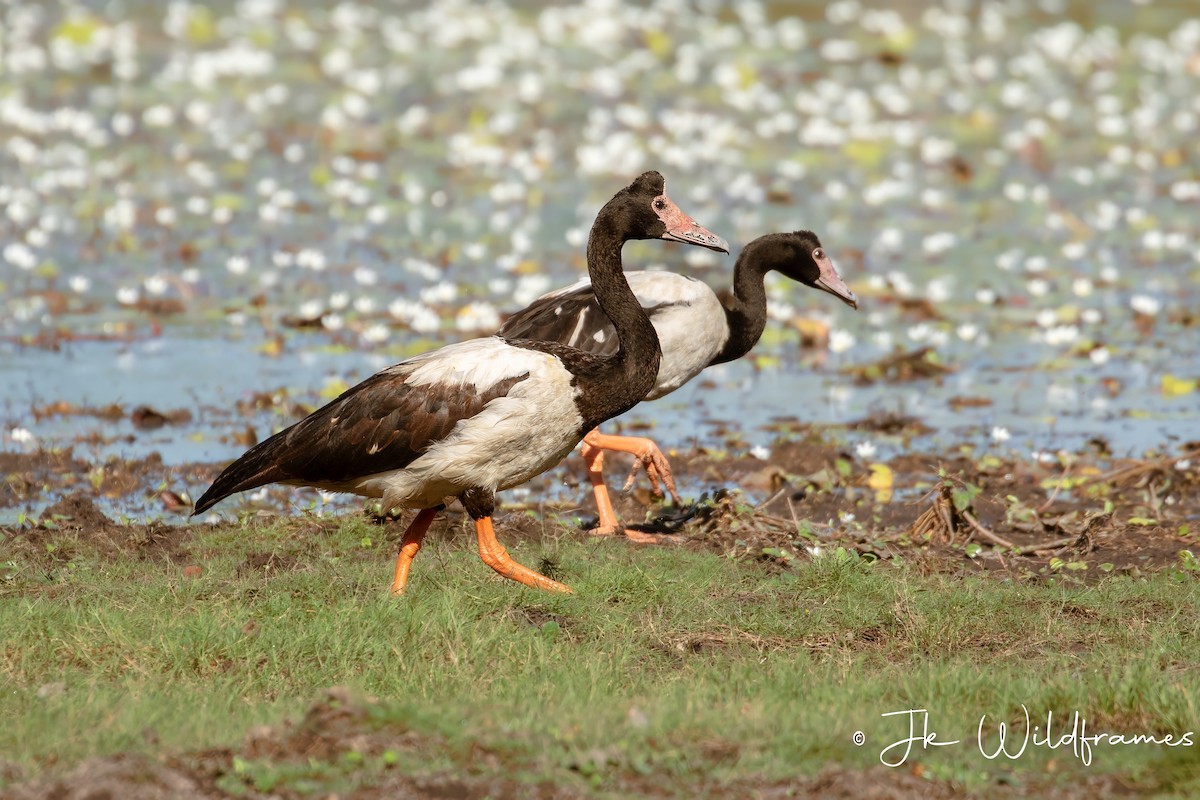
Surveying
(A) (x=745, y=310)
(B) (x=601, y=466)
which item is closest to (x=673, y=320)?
(A) (x=745, y=310)

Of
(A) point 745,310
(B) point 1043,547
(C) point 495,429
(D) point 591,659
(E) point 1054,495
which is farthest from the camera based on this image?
(A) point 745,310

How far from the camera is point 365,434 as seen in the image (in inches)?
277

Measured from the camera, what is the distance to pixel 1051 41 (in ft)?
78.2

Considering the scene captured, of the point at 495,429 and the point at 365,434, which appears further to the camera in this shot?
the point at 365,434

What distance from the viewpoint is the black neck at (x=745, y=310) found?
992 cm

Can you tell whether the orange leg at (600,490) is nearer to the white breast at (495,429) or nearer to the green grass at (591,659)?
the green grass at (591,659)

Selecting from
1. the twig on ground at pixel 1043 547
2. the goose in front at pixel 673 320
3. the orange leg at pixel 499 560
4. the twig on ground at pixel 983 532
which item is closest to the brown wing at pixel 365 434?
the orange leg at pixel 499 560

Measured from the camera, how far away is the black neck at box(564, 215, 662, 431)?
6.99 meters

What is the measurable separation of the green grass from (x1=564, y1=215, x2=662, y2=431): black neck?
2.30 ft

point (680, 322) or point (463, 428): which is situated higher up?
point (680, 322)

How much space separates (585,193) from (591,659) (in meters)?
11.2

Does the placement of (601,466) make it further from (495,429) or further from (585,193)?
(585,193)

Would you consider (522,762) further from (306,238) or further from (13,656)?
(306,238)

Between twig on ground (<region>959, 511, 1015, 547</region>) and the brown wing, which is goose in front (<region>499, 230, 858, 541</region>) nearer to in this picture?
twig on ground (<region>959, 511, 1015, 547</region>)
